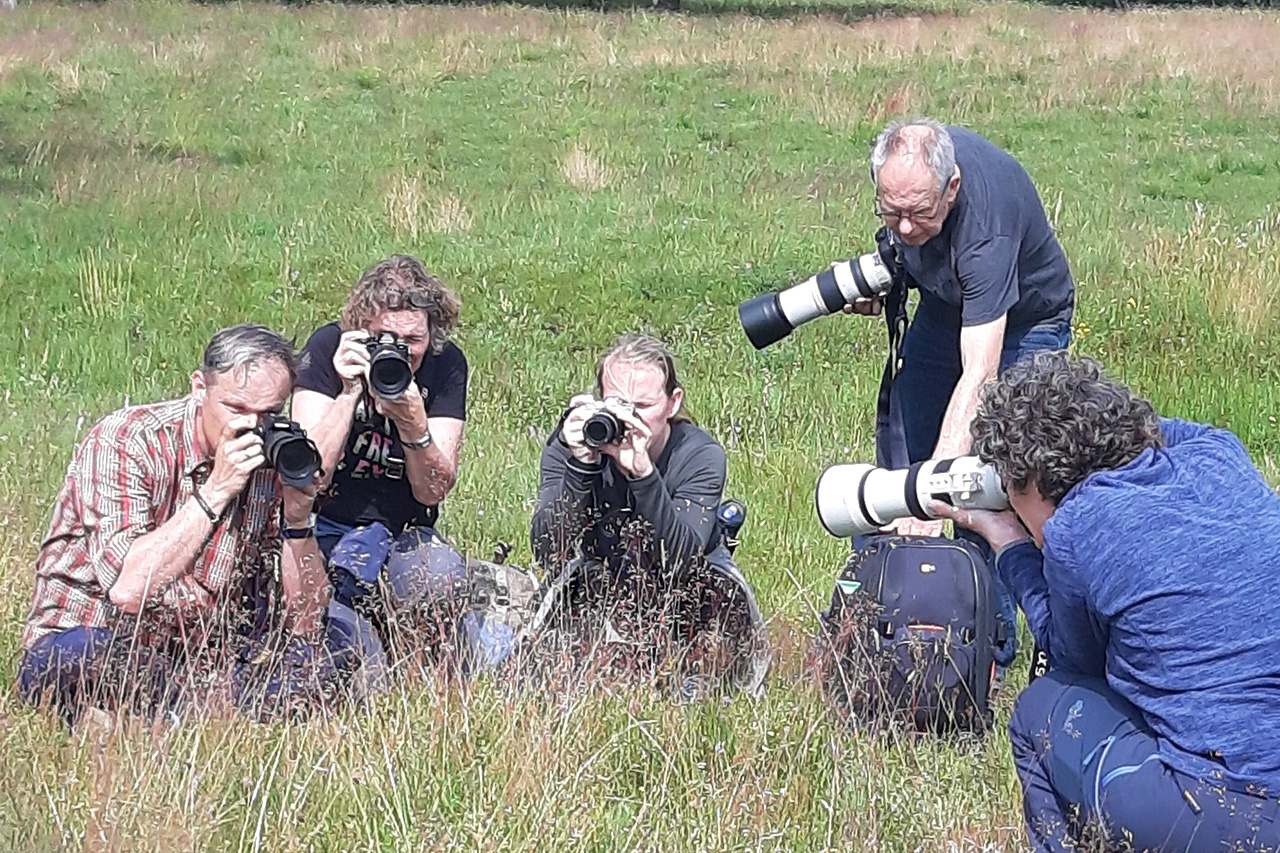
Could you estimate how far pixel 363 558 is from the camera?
12.9ft

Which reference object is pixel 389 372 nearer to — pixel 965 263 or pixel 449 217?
pixel 965 263

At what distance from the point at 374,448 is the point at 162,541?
2.98ft

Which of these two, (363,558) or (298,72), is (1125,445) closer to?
(363,558)

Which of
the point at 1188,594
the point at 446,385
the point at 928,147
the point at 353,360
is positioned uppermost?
the point at 928,147

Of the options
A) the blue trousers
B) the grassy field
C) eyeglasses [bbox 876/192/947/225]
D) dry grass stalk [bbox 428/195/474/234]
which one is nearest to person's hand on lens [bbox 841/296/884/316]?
the blue trousers

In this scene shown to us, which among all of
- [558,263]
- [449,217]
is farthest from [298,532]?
[449,217]

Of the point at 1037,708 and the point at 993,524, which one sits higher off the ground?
the point at 993,524

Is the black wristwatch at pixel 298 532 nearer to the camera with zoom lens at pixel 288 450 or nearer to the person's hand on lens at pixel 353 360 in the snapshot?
the camera with zoom lens at pixel 288 450

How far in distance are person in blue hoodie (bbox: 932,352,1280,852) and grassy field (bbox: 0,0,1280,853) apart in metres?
0.34

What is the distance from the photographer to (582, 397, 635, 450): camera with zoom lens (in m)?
3.53

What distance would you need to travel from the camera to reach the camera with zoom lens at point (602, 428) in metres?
3.53

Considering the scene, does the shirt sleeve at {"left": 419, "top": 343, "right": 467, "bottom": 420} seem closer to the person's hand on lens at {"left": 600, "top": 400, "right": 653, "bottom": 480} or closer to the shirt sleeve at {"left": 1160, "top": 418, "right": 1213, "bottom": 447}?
the person's hand on lens at {"left": 600, "top": 400, "right": 653, "bottom": 480}

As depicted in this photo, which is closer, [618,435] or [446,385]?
[618,435]

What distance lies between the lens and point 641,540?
3662 millimetres
